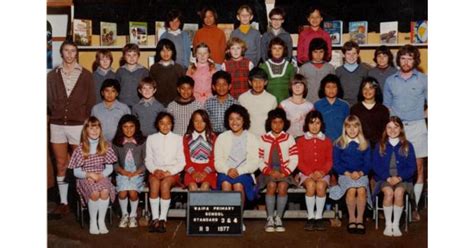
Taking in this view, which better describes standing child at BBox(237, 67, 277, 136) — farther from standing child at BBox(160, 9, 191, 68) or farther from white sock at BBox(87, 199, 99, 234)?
white sock at BBox(87, 199, 99, 234)

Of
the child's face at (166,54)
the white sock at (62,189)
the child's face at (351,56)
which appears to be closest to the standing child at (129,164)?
the white sock at (62,189)

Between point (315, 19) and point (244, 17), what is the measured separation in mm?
538

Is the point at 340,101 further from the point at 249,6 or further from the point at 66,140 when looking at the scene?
the point at 66,140

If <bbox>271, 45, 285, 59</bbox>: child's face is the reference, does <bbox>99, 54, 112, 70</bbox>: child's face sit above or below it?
below

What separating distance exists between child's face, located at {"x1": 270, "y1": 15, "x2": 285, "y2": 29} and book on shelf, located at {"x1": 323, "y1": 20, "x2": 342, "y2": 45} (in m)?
0.33

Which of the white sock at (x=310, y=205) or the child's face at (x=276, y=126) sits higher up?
the child's face at (x=276, y=126)

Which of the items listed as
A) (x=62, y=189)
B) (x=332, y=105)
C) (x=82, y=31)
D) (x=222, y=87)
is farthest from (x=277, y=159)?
(x=82, y=31)

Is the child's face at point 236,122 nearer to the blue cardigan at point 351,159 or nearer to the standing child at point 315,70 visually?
the standing child at point 315,70

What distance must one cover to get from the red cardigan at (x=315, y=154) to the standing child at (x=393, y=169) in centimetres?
36

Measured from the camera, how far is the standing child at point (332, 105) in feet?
18.3

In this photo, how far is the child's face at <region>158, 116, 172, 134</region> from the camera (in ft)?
18.6

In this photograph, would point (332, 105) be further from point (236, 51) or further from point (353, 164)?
point (236, 51)

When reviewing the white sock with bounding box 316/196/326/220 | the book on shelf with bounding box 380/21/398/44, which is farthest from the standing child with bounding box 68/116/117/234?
the book on shelf with bounding box 380/21/398/44

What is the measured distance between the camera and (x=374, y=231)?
554 centimetres
